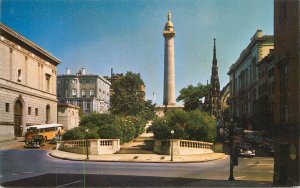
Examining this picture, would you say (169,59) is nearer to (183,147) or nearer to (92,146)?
(183,147)

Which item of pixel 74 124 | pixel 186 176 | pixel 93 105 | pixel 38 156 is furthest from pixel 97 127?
pixel 93 105

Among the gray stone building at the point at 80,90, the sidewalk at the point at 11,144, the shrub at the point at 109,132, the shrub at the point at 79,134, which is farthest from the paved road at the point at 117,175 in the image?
the gray stone building at the point at 80,90

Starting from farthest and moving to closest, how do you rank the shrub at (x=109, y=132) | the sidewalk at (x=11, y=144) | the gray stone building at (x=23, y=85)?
the gray stone building at (x=23, y=85), the sidewalk at (x=11, y=144), the shrub at (x=109, y=132)

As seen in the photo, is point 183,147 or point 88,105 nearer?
point 183,147

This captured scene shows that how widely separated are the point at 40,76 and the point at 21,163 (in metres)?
39.2

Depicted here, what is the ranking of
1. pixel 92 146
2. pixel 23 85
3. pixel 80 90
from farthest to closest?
pixel 80 90 < pixel 23 85 < pixel 92 146

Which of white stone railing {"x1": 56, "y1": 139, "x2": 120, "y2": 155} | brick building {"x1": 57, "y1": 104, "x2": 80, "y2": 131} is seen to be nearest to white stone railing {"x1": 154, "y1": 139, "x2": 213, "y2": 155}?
white stone railing {"x1": 56, "y1": 139, "x2": 120, "y2": 155}

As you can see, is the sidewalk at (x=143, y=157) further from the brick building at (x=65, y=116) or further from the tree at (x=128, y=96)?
the tree at (x=128, y=96)

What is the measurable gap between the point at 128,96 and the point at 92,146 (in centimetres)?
4840

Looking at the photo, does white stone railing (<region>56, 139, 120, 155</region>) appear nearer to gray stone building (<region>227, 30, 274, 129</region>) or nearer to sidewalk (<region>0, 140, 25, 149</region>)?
sidewalk (<region>0, 140, 25, 149</region>)

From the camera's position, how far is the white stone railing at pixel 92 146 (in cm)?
3872

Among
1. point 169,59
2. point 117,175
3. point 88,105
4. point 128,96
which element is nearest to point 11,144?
point 117,175

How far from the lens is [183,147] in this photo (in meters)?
38.2

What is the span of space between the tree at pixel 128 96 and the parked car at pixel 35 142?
135ft
